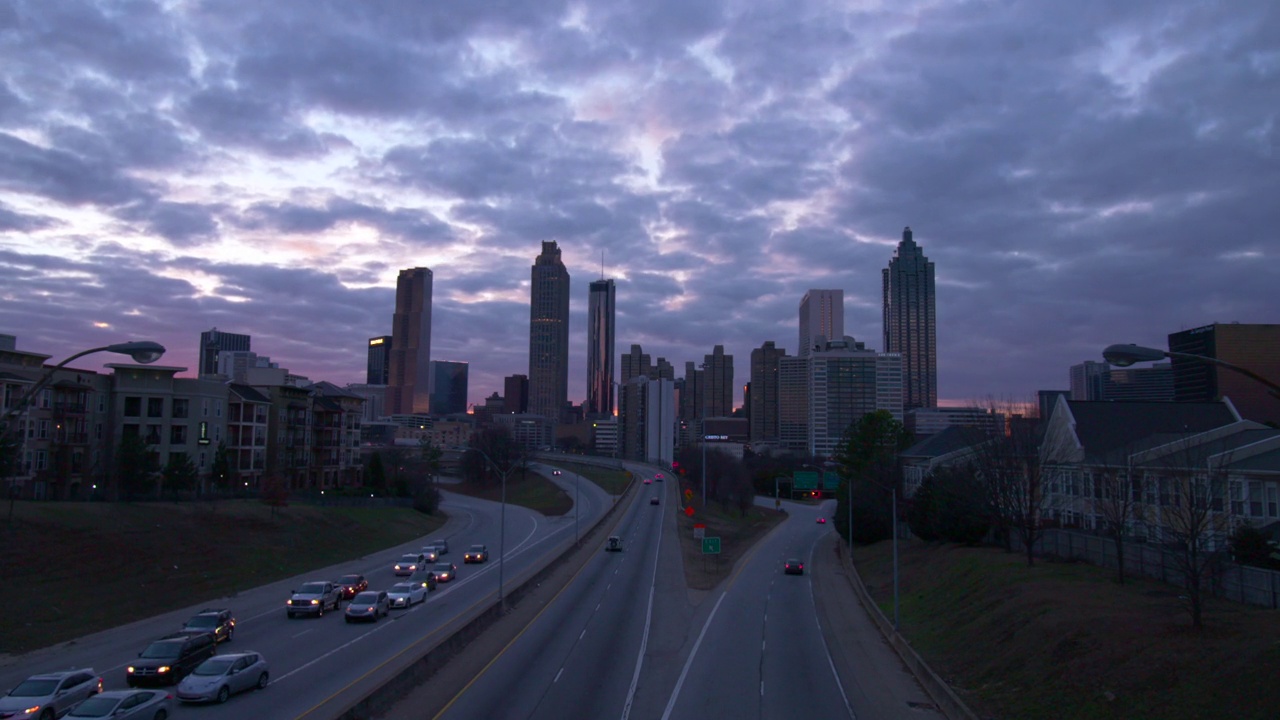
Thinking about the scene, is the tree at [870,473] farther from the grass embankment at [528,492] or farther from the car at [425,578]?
the grass embankment at [528,492]

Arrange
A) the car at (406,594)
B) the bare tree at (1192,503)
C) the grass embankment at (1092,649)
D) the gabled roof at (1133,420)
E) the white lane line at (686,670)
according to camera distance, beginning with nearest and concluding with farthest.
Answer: the grass embankment at (1092,649)
the white lane line at (686,670)
the bare tree at (1192,503)
the car at (406,594)
the gabled roof at (1133,420)

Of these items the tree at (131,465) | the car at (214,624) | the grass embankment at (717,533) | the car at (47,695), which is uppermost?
the tree at (131,465)

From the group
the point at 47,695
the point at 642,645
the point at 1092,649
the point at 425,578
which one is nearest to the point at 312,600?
the point at 425,578

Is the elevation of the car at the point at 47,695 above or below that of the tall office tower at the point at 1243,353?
below

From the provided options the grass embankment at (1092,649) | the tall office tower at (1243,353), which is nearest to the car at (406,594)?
the grass embankment at (1092,649)

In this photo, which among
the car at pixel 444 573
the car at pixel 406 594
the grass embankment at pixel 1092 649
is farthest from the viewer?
the car at pixel 444 573

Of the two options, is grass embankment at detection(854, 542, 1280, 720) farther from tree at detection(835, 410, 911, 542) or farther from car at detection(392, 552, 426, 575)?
car at detection(392, 552, 426, 575)
